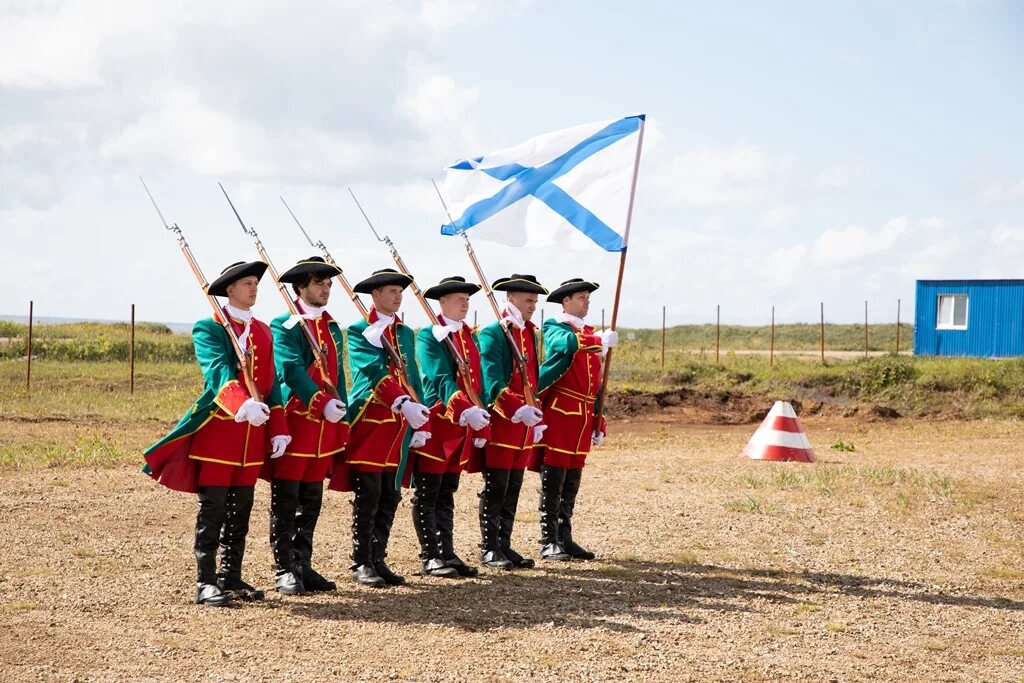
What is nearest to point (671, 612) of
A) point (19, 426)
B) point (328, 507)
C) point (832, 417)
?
point (328, 507)

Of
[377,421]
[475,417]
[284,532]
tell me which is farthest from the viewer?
[475,417]

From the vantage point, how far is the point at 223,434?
709 cm

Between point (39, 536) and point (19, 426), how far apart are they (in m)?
9.17

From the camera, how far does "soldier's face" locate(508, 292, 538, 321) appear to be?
880 cm

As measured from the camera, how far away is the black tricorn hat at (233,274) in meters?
7.14

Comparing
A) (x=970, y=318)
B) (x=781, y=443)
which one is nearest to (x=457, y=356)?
(x=781, y=443)

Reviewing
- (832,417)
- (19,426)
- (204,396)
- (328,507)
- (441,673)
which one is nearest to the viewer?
(441,673)

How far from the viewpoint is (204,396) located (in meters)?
7.13

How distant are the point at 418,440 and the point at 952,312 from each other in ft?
93.6

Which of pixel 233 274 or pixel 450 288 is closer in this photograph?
pixel 233 274

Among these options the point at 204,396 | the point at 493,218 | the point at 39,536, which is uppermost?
the point at 493,218

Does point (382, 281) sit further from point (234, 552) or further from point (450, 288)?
point (234, 552)

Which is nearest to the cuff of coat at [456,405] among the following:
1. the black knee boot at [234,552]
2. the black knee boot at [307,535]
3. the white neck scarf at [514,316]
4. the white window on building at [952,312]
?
the white neck scarf at [514,316]

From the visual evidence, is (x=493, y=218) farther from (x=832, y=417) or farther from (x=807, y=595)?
(x=832, y=417)
